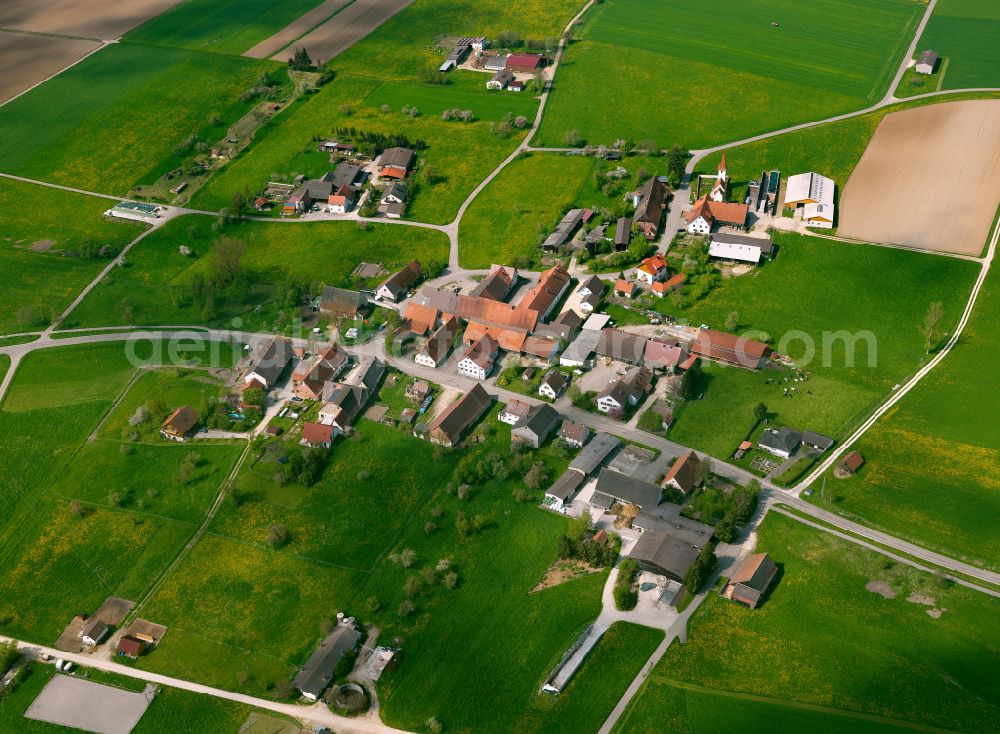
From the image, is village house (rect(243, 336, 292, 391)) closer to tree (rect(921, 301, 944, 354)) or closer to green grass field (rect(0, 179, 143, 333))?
green grass field (rect(0, 179, 143, 333))

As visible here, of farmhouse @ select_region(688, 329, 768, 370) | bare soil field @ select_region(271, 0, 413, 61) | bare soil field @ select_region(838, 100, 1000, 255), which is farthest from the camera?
bare soil field @ select_region(271, 0, 413, 61)

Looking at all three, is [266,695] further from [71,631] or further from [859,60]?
[859,60]

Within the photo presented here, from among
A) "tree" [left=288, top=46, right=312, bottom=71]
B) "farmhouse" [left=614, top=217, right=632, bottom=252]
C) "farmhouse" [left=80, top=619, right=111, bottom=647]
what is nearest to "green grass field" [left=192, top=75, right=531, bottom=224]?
"tree" [left=288, top=46, right=312, bottom=71]

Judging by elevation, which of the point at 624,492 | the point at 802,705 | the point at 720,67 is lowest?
the point at 802,705

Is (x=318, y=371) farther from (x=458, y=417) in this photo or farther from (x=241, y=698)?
(x=241, y=698)

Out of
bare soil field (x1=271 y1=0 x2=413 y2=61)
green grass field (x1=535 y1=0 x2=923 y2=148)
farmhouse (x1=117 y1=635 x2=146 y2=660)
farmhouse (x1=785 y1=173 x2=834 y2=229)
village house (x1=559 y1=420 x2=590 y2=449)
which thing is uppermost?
bare soil field (x1=271 y1=0 x2=413 y2=61)

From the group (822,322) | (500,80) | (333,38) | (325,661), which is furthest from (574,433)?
(333,38)

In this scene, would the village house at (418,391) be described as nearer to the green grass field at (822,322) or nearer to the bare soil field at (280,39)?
the green grass field at (822,322)
